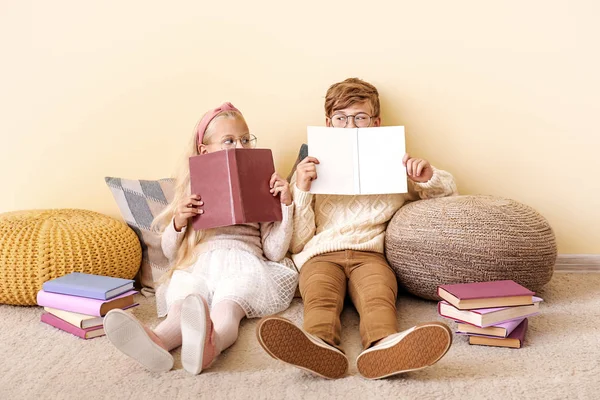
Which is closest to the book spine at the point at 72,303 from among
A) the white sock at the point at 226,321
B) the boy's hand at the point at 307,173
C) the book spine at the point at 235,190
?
the white sock at the point at 226,321

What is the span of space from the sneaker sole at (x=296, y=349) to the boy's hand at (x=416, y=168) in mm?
713

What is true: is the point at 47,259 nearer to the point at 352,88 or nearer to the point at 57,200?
the point at 57,200

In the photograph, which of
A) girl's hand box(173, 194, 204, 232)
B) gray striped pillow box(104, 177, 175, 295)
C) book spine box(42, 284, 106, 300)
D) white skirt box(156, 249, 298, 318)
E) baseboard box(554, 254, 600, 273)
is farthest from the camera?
baseboard box(554, 254, 600, 273)

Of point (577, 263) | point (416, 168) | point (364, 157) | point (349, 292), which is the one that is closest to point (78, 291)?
point (349, 292)

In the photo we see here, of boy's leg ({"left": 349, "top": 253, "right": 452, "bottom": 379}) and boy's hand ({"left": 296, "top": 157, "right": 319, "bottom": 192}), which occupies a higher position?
boy's hand ({"left": 296, "top": 157, "right": 319, "bottom": 192})

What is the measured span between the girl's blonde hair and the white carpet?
36 cm

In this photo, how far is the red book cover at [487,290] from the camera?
1.45m

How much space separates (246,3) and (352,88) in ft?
1.75

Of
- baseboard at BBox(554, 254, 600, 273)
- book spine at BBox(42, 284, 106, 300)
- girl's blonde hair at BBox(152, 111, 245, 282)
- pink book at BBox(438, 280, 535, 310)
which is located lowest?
baseboard at BBox(554, 254, 600, 273)

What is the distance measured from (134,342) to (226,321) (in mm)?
295

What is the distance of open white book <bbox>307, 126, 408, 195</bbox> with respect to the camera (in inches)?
71.3

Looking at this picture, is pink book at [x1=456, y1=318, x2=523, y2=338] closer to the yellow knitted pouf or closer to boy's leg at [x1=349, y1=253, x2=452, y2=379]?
boy's leg at [x1=349, y1=253, x2=452, y2=379]

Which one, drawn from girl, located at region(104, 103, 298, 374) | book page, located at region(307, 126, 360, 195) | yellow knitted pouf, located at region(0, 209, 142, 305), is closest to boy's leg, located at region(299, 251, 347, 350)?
girl, located at region(104, 103, 298, 374)

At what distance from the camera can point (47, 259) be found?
182 centimetres
